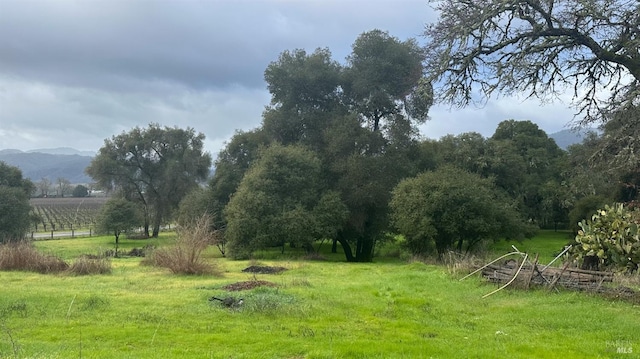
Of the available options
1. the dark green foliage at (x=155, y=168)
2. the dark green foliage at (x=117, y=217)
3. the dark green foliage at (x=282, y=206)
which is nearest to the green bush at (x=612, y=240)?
the dark green foliage at (x=282, y=206)

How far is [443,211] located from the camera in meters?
27.6

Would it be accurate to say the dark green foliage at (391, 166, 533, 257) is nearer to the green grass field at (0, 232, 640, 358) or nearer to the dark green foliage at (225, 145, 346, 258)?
the dark green foliage at (225, 145, 346, 258)

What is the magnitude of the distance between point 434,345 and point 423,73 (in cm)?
545

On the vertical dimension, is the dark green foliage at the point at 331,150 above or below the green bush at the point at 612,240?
above

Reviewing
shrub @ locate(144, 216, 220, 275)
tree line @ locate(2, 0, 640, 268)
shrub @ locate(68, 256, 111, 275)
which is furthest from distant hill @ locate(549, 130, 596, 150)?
shrub @ locate(68, 256, 111, 275)

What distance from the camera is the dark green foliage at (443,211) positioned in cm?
2733

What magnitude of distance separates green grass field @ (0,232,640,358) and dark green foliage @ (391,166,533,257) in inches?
476

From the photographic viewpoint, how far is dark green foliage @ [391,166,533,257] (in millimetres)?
27328

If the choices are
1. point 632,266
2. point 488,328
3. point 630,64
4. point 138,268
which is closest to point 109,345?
point 488,328

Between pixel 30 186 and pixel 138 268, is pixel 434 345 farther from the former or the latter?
pixel 30 186

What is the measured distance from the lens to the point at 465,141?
4350 cm

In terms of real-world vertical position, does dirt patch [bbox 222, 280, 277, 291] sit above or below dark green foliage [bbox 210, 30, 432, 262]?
below

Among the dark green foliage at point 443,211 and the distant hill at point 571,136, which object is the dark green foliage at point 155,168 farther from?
the distant hill at point 571,136

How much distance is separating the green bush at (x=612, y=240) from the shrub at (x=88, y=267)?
57.4 ft
